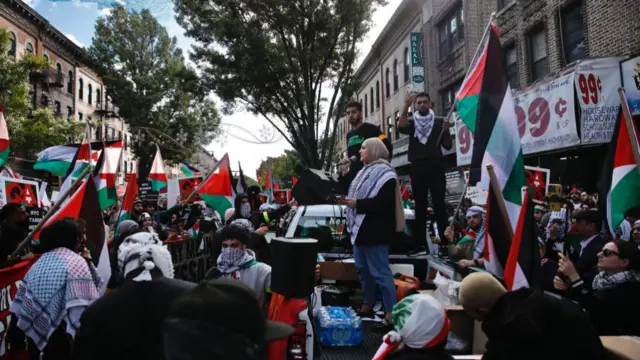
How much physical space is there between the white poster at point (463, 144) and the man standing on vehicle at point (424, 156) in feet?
37.6

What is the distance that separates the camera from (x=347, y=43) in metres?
18.9

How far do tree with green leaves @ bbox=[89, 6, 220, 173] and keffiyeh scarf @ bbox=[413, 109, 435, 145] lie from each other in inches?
1329

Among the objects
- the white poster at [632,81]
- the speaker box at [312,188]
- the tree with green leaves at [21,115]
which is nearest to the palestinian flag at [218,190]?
the speaker box at [312,188]

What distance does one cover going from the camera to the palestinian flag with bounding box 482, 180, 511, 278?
13.0ft

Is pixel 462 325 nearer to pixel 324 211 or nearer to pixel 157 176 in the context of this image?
pixel 324 211

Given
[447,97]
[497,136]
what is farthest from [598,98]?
[447,97]

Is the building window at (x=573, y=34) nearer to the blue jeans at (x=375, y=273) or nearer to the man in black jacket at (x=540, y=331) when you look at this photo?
the blue jeans at (x=375, y=273)

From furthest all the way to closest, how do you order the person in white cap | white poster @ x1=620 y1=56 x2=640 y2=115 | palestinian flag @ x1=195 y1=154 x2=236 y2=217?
white poster @ x1=620 y1=56 x2=640 y2=115 < palestinian flag @ x1=195 y1=154 x2=236 y2=217 < the person in white cap

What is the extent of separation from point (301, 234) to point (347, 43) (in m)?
13.9

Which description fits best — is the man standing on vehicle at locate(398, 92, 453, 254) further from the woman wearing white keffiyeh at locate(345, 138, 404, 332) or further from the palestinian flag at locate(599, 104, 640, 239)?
the palestinian flag at locate(599, 104, 640, 239)

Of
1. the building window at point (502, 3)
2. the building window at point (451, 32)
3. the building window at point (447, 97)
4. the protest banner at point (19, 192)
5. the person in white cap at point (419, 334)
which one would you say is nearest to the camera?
the person in white cap at point (419, 334)

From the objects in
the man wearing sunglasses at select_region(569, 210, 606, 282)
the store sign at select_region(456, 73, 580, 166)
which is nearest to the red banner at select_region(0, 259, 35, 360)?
the man wearing sunglasses at select_region(569, 210, 606, 282)

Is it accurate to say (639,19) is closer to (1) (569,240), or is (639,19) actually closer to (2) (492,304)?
(1) (569,240)

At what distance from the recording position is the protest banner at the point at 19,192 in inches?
278
